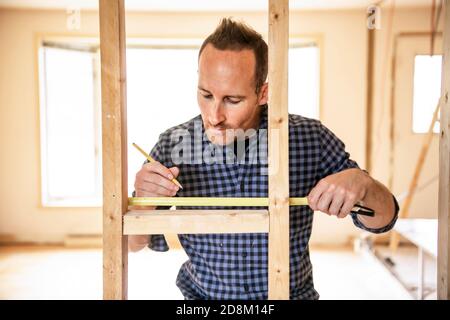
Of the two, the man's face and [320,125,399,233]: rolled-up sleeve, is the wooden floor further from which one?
the man's face

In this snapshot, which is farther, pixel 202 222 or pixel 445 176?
pixel 445 176

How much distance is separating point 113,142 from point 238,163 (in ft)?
1.64

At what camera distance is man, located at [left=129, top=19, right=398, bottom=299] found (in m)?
1.13

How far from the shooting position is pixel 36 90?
181 inches

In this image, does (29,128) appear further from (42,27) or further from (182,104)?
(182,104)

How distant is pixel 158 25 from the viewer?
15.0ft

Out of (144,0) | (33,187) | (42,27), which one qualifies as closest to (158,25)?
(144,0)

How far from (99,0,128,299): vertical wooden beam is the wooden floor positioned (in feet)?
8.17

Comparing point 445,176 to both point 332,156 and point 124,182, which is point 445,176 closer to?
point 332,156

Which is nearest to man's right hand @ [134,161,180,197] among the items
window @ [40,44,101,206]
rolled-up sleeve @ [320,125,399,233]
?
rolled-up sleeve @ [320,125,399,233]

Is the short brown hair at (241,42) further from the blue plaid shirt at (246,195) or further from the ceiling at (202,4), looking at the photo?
the ceiling at (202,4)

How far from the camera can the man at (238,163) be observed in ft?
3.72

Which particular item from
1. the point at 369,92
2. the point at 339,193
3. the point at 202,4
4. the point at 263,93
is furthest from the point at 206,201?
the point at 369,92

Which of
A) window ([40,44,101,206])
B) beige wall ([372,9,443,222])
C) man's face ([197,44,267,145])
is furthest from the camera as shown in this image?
window ([40,44,101,206])
